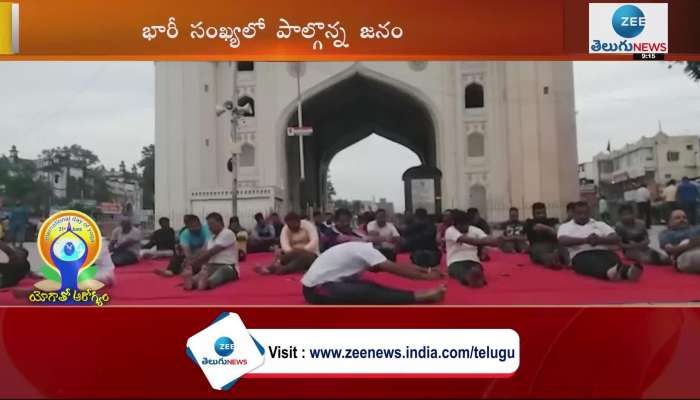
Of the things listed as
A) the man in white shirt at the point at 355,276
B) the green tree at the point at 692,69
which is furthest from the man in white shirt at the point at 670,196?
the man in white shirt at the point at 355,276

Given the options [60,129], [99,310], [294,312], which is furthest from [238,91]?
[99,310]

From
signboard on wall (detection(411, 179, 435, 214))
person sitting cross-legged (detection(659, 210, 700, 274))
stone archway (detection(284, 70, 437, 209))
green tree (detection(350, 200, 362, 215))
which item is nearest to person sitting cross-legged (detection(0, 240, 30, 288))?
stone archway (detection(284, 70, 437, 209))

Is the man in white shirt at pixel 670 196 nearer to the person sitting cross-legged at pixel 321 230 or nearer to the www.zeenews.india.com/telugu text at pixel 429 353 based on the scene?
the www.zeenews.india.com/telugu text at pixel 429 353

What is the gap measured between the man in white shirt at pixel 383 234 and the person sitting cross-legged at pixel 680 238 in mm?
1136

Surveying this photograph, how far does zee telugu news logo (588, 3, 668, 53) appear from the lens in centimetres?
240

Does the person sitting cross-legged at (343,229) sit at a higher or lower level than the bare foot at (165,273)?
higher

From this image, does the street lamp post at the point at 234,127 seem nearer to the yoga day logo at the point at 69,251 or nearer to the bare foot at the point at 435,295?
the yoga day logo at the point at 69,251

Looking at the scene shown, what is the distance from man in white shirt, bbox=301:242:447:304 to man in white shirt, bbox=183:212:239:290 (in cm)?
33

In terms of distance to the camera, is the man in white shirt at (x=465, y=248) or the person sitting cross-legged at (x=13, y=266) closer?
the man in white shirt at (x=465, y=248)

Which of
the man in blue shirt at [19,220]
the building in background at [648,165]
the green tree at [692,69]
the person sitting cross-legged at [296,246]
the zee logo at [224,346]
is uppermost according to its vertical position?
the green tree at [692,69]

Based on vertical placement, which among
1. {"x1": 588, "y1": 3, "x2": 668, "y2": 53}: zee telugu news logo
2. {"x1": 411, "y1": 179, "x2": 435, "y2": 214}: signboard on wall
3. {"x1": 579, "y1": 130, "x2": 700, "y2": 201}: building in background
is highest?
{"x1": 588, "y1": 3, "x2": 668, "y2": 53}: zee telugu news logo

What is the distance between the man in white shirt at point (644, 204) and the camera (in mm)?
2301

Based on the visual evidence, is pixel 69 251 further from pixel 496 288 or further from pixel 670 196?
pixel 670 196

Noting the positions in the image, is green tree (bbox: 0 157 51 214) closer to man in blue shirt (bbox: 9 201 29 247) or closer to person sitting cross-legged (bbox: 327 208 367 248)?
Result: man in blue shirt (bbox: 9 201 29 247)
